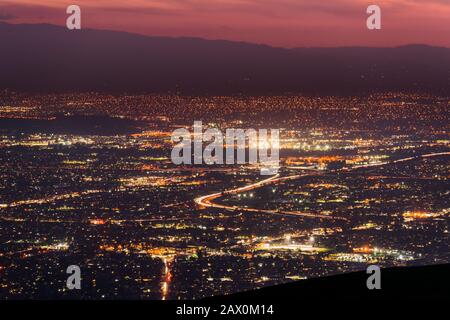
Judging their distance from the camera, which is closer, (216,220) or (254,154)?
(216,220)

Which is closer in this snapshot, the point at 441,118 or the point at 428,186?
the point at 428,186

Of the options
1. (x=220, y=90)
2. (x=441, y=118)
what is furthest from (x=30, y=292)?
(x=220, y=90)

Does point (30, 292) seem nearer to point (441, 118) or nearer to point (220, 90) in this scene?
point (441, 118)

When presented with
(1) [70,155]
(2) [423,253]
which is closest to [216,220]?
(2) [423,253]

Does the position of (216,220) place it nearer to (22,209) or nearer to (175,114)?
(22,209)

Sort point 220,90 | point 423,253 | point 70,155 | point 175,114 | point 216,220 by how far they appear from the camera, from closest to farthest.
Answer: point 423,253 → point 216,220 → point 70,155 → point 175,114 → point 220,90
